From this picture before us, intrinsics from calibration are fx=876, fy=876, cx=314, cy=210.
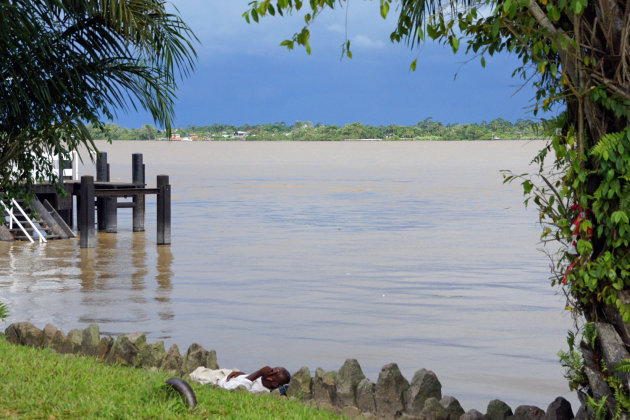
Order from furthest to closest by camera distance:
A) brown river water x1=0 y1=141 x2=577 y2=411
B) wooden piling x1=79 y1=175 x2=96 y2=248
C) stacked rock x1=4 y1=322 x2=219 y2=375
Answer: wooden piling x1=79 y1=175 x2=96 y2=248 → brown river water x1=0 y1=141 x2=577 y2=411 → stacked rock x1=4 y1=322 x2=219 y2=375

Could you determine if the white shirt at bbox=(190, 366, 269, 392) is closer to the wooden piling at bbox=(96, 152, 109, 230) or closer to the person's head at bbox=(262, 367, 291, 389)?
the person's head at bbox=(262, 367, 291, 389)

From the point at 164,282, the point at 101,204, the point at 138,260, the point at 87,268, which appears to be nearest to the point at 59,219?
the point at 101,204

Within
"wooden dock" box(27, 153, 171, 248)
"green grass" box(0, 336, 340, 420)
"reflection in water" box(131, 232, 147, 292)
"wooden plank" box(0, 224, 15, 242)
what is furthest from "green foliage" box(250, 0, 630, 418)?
"wooden plank" box(0, 224, 15, 242)

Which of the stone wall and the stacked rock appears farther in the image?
the stacked rock

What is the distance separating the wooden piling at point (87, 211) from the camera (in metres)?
21.6

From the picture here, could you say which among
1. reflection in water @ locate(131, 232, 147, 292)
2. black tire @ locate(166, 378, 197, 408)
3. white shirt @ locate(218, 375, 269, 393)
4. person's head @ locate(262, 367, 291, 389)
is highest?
black tire @ locate(166, 378, 197, 408)

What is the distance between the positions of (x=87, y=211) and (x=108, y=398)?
16127 millimetres

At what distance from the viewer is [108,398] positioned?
613cm

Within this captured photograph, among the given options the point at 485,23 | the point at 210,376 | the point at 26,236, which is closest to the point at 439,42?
the point at 485,23

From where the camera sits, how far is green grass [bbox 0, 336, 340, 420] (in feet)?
19.1

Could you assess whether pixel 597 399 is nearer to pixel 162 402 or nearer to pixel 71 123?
pixel 162 402

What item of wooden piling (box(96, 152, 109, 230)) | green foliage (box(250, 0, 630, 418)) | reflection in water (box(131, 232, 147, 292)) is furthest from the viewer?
wooden piling (box(96, 152, 109, 230))

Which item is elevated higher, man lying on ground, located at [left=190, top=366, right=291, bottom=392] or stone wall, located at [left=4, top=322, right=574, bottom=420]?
stone wall, located at [left=4, top=322, right=574, bottom=420]

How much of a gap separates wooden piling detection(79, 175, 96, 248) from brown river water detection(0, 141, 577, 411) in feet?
1.33
